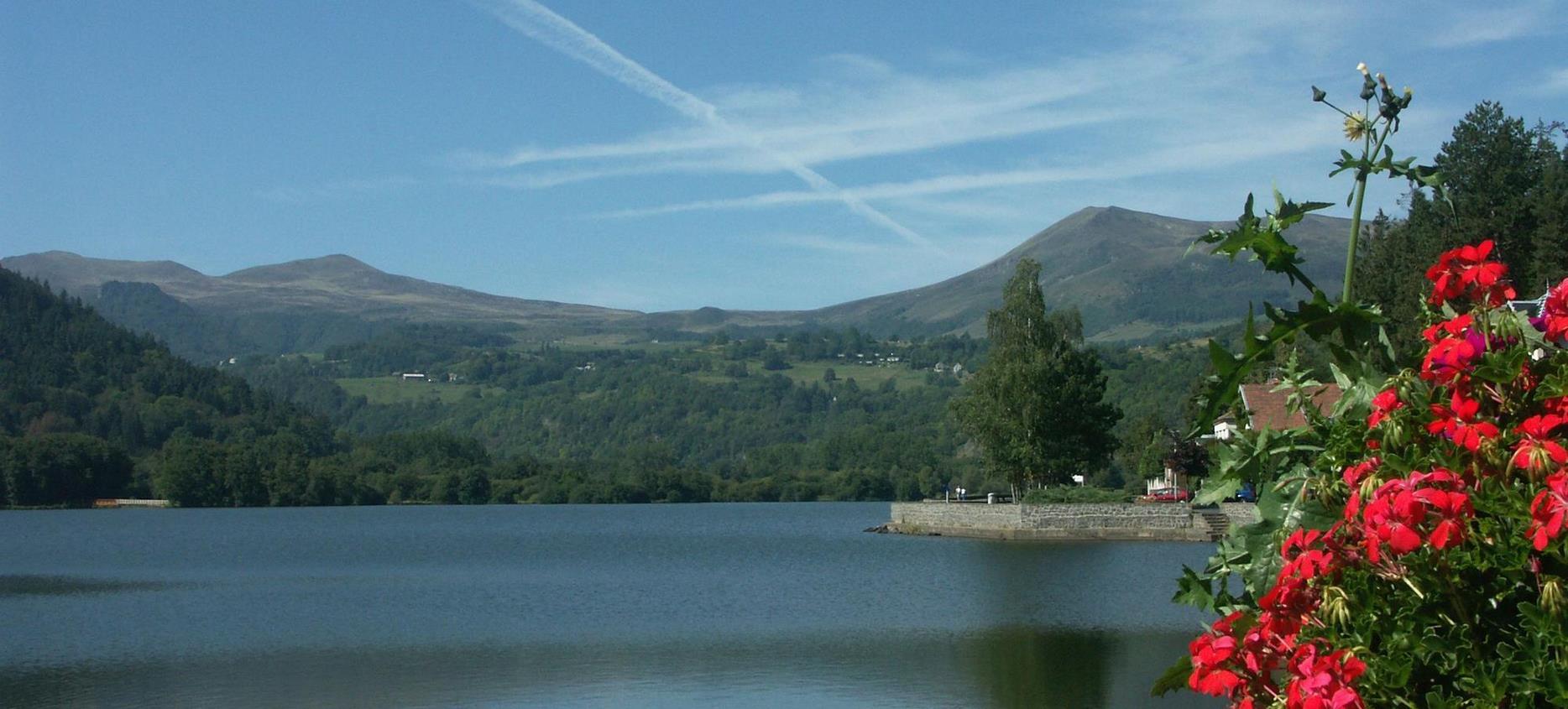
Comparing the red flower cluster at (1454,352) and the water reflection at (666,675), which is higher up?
the red flower cluster at (1454,352)

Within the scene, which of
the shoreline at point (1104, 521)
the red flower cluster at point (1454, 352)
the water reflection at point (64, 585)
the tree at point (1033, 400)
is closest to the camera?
the red flower cluster at point (1454, 352)

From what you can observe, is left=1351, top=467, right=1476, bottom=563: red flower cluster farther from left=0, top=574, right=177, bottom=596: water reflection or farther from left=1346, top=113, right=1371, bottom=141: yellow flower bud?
left=0, top=574, right=177, bottom=596: water reflection

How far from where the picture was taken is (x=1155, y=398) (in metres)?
131

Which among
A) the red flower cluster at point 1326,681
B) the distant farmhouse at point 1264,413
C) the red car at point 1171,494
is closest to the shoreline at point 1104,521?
the distant farmhouse at point 1264,413

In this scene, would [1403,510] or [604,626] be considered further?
[604,626]

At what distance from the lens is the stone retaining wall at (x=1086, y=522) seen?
189ft

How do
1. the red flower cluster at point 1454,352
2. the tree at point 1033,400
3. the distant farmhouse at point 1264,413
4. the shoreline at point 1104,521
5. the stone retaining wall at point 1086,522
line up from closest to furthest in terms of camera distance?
the red flower cluster at point 1454,352
the distant farmhouse at point 1264,413
the shoreline at point 1104,521
the stone retaining wall at point 1086,522
the tree at point 1033,400

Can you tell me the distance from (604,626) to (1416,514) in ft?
98.4

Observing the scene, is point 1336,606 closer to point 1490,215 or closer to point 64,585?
point 64,585

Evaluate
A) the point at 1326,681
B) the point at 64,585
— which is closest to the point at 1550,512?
the point at 1326,681

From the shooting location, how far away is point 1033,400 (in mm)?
69250

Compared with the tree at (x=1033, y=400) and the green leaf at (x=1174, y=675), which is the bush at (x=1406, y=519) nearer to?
the green leaf at (x=1174, y=675)

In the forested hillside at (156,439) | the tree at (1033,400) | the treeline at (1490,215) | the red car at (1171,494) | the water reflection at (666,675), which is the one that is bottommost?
the forested hillside at (156,439)

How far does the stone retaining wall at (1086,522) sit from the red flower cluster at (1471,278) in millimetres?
53620
